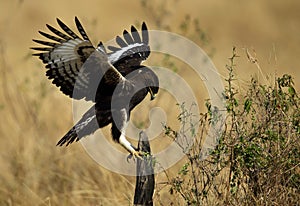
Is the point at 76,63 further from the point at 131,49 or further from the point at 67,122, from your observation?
the point at 67,122

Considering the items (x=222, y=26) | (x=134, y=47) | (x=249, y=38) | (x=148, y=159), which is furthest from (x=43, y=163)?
(x=222, y=26)

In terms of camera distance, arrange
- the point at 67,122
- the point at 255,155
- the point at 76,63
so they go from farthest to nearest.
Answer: the point at 67,122, the point at 76,63, the point at 255,155

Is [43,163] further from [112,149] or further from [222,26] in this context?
[222,26]

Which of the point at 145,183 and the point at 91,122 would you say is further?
the point at 91,122

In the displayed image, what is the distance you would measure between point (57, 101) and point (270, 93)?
174 inches

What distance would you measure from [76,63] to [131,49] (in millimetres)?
599

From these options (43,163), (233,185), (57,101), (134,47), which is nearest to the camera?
(233,185)

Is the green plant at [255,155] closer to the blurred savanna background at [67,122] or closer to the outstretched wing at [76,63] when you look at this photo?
the blurred savanna background at [67,122]

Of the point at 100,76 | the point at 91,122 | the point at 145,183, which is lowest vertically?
the point at 145,183

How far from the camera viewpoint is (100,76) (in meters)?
5.26

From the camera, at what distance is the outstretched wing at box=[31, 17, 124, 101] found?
5.03 m

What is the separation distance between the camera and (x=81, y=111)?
732 centimetres

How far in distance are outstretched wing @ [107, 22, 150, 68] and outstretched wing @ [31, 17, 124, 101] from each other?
0.32 m

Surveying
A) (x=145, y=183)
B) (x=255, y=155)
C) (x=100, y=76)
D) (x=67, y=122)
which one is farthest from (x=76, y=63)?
(x=67, y=122)
